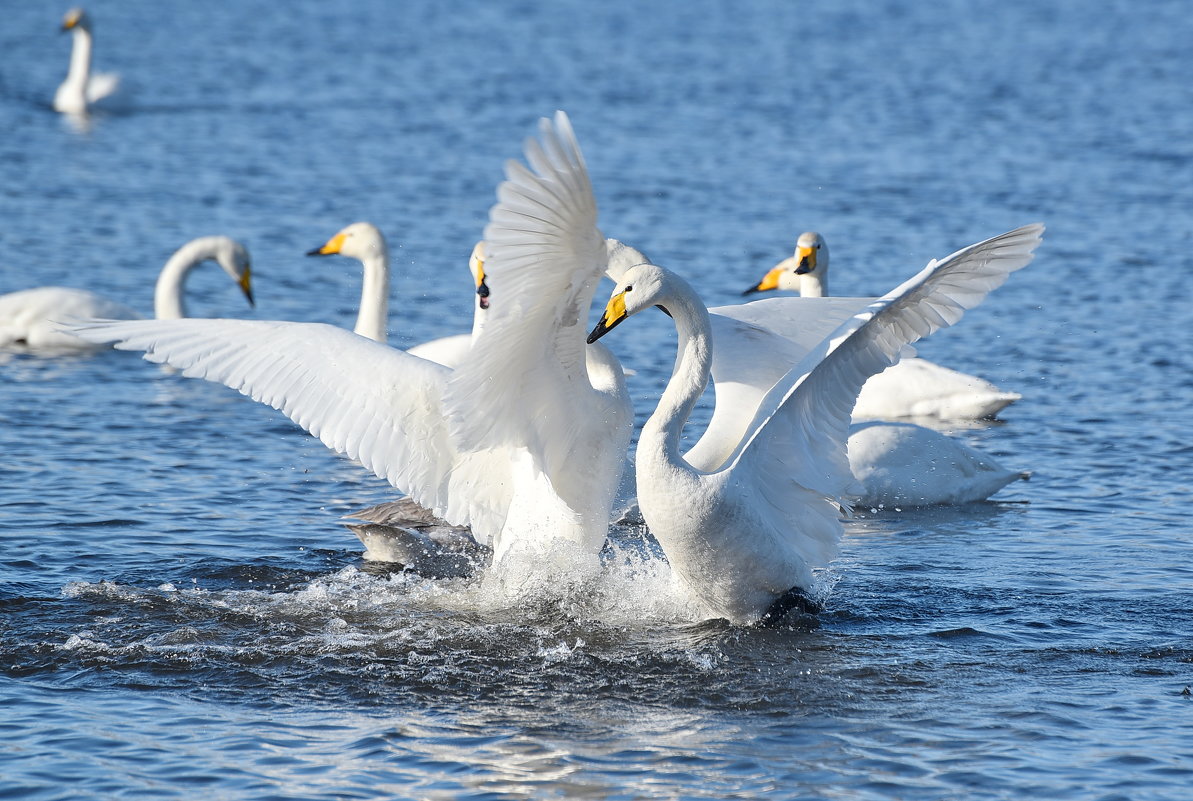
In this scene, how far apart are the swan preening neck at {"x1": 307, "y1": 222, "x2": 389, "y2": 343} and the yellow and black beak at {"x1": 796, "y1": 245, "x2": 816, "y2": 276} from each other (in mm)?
3044

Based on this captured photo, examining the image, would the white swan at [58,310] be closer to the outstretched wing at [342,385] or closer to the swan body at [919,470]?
the outstretched wing at [342,385]

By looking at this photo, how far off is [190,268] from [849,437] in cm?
674

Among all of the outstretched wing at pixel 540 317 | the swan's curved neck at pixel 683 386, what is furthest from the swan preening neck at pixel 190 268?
the swan's curved neck at pixel 683 386

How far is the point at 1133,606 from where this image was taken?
24.6 ft

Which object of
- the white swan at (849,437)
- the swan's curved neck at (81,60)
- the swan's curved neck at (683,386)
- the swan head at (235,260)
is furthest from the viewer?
the swan's curved neck at (81,60)

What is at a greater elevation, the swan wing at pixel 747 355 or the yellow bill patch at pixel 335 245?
the yellow bill patch at pixel 335 245

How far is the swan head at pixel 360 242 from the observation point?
12981 mm

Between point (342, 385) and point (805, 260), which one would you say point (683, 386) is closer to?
point (342, 385)

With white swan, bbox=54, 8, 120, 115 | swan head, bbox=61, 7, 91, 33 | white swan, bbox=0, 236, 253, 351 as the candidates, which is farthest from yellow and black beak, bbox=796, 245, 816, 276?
swan head, bbox=61, 7, 91, 33

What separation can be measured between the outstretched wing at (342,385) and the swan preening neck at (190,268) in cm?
576

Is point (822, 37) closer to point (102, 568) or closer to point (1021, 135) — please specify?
point (1021, 135)

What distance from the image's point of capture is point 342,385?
7664 millimetres

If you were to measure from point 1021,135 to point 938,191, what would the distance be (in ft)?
14.2

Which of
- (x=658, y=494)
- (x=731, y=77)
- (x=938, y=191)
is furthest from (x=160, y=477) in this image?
(x=731, y=77)
